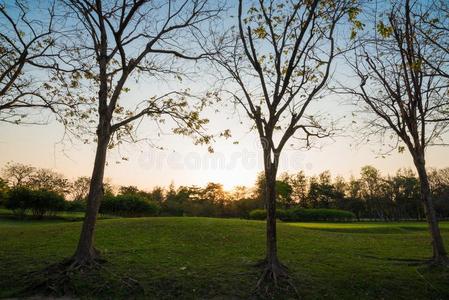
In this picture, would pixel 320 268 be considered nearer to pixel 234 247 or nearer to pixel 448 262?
pixel 448 262

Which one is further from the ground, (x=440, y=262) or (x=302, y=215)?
(x=302, y=215)

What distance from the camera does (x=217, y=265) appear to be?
485 inches

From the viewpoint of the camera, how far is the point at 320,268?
12148 millimetres

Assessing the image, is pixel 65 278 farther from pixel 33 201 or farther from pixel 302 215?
pixel 302 215

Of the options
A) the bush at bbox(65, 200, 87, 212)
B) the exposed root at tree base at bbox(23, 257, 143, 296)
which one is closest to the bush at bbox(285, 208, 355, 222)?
the bush at bbox(65, 200, 87, 212)

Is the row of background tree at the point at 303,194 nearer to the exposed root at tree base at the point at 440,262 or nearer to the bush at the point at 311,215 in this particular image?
the bush at the point at 311,215

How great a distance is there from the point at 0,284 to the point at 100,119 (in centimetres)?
595

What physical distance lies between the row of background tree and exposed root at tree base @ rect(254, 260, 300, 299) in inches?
2310

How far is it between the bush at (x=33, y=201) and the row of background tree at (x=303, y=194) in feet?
63.0

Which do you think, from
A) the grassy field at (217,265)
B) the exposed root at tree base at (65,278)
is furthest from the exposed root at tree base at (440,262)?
the exposed root at tree base at (65,278)

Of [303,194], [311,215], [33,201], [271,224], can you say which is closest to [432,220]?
[271,224]

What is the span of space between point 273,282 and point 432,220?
7433 mm

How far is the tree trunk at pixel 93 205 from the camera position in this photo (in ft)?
34.6

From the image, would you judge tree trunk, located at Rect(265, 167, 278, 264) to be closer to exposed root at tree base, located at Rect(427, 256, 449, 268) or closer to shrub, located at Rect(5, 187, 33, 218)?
exposed root at tree base, located at Rect(427, 256, 449, 268)
